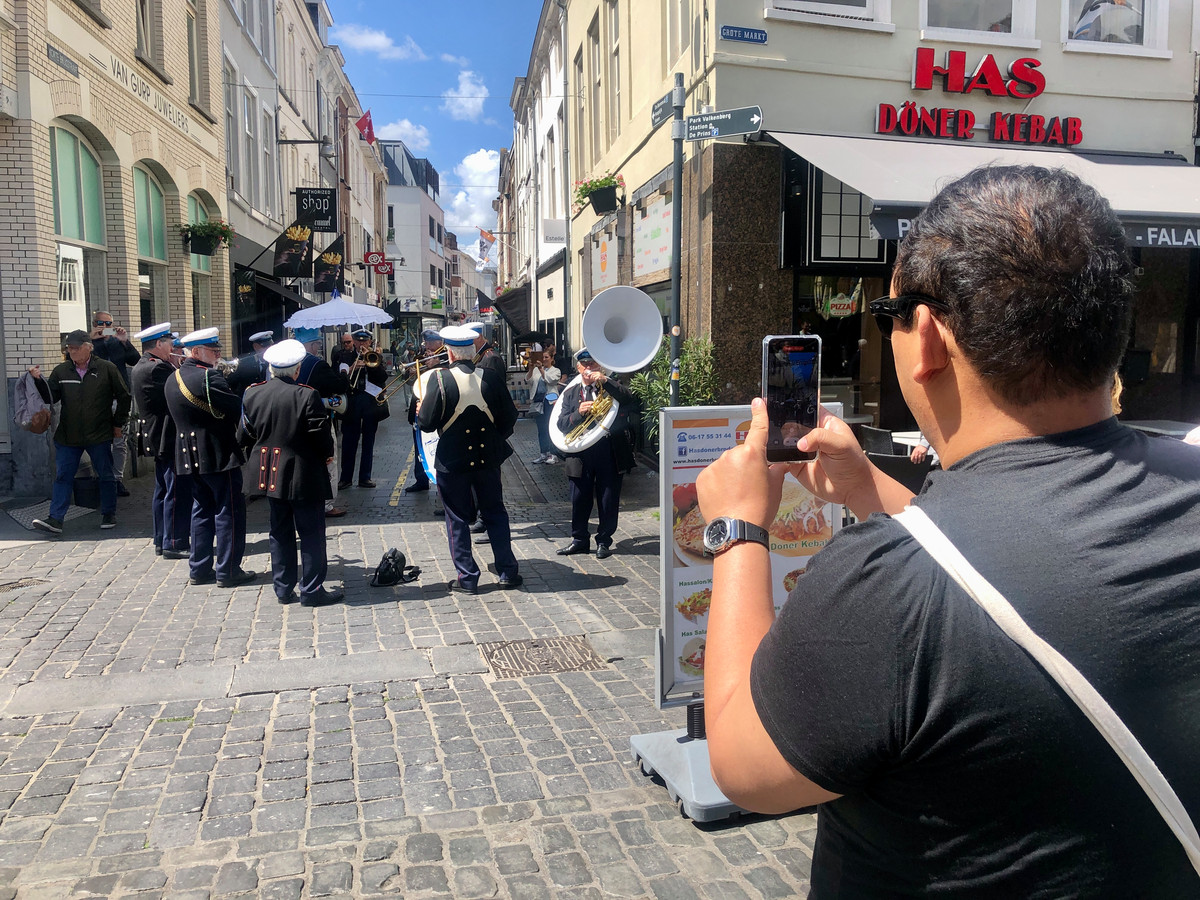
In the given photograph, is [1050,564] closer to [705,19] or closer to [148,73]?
[705,19]

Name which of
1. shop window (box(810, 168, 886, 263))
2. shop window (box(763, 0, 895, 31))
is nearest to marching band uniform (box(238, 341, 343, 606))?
shop window (box(810, 168, 886, 263))

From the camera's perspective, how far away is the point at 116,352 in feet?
33.4

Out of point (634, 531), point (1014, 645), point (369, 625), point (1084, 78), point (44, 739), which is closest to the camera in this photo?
point (1014, 645)

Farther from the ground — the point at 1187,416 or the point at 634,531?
the point at 1187,416

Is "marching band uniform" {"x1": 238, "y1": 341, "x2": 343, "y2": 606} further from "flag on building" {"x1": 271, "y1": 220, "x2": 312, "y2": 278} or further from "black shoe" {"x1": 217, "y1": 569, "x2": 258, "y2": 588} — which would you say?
"flag on building" {"x1": 271, "y1": 220, "x2": 312, "y2": 278}

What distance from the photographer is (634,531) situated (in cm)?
845

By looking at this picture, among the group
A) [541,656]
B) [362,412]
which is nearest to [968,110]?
[362,412]

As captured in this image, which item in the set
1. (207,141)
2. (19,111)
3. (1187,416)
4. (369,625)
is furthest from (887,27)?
(207,141)

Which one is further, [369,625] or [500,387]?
[500,387]

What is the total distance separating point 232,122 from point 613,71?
29.2 feet

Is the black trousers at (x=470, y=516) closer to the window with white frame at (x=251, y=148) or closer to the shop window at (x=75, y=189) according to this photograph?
the shop window at (x=75, y=189)

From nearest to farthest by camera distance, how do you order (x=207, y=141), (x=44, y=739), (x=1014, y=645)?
(x=1014, y=645), (x=44, y=739), (x=207, y=141)

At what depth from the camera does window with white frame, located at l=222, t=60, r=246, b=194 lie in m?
18.4

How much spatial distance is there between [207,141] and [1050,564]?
18.0m
